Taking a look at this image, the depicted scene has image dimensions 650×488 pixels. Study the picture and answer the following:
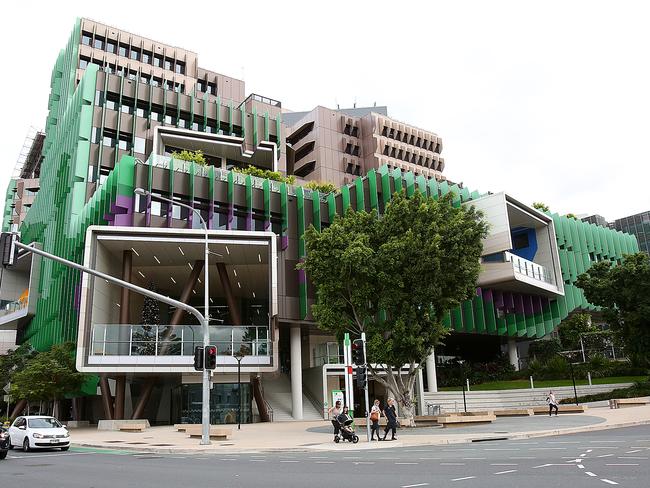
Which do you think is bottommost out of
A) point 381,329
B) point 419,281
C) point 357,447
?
point 357,447

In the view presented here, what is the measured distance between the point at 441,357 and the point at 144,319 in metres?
32.1

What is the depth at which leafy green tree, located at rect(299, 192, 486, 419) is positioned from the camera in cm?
3025

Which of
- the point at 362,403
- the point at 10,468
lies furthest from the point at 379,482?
the point at 362,403

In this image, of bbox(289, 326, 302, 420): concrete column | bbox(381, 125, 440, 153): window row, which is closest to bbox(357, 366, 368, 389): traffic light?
bbox(289, 326, 302, 420): concrete column

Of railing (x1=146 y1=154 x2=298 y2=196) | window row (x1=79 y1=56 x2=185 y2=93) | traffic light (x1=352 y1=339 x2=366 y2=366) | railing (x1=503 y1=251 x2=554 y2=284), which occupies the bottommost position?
traffic light (x1=352 y1=339 x2=366 y2=366)

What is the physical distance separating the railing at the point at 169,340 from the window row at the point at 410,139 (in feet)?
226

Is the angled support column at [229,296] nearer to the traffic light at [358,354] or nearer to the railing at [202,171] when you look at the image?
the railing at [202,171]

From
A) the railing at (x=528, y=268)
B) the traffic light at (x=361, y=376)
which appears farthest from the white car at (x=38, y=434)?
the railing at (x=528, y=268)

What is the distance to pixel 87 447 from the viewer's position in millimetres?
25609

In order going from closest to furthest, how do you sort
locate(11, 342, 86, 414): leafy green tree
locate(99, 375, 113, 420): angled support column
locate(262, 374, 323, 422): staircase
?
locate(99, 375, 113, 420): angled support column
locate(11, 342, 86, 414): leafy green tree
locate(262, 374, 323, 422): staircase

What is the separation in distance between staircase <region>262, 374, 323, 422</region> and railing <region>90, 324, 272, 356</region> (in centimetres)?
839

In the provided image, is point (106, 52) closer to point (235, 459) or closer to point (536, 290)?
point (536, 290)

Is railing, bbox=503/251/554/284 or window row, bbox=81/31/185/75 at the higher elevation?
window row, bbox=81/31/185/75

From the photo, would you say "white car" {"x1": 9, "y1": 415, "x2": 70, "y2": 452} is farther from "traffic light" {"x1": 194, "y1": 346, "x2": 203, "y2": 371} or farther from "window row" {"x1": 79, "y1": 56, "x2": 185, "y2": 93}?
"window row" {"x1": 79, "y1": 56, "x2": 185, "y2": 93}
